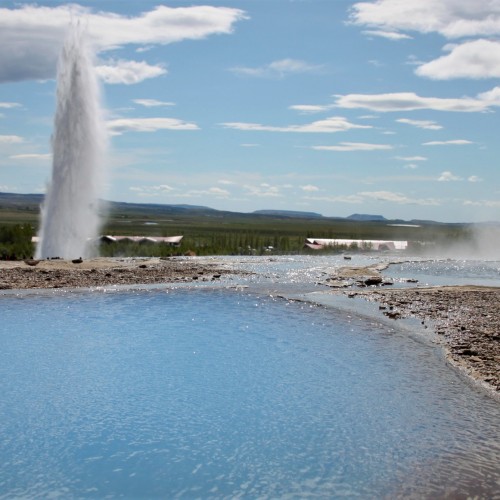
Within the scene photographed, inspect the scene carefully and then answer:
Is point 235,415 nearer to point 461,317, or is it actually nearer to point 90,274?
point 461,317

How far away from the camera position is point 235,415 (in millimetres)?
16156

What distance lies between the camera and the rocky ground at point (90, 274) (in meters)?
41.5

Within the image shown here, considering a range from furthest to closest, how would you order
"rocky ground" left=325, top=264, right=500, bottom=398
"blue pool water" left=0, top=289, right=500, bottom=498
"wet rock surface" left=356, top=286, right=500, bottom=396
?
"rocky ground" left=325, top=264, right=500, bottom=398 → "wet rock surface" left=356, top=286, right=500, bottom=396 → "blue pool water" left=0, top=289, right=500, bottom=498

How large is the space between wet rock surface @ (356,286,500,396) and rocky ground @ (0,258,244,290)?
1398 centimetres

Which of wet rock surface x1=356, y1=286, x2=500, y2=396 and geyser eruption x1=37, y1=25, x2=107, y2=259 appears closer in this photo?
wet rock surface x1=356, y1=286, x2=500, y2=396

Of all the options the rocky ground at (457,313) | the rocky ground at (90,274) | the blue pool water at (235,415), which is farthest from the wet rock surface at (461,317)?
the rocky ground at (90,274)

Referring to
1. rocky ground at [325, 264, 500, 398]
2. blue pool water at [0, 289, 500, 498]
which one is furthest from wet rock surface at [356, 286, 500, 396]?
blue pool water at [0, 289, 500, 498]

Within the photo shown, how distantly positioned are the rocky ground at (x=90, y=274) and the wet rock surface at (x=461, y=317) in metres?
14.0

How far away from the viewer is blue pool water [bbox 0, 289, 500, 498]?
12367 mm

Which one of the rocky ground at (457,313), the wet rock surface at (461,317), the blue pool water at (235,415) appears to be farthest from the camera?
the rocky ground at (457,313)

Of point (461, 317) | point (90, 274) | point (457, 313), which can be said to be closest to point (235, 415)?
point (461, 317)

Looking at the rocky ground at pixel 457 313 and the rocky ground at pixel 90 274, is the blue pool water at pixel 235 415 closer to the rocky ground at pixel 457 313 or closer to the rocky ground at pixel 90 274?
the rocky ground at pixel 457 313

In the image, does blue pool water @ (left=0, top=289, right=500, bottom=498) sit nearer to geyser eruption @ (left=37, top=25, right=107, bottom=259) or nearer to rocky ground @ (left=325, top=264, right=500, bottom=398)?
rocky ground @ (left=325, top=264, right=500, bottom=398)

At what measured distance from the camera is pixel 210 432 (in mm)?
14938
